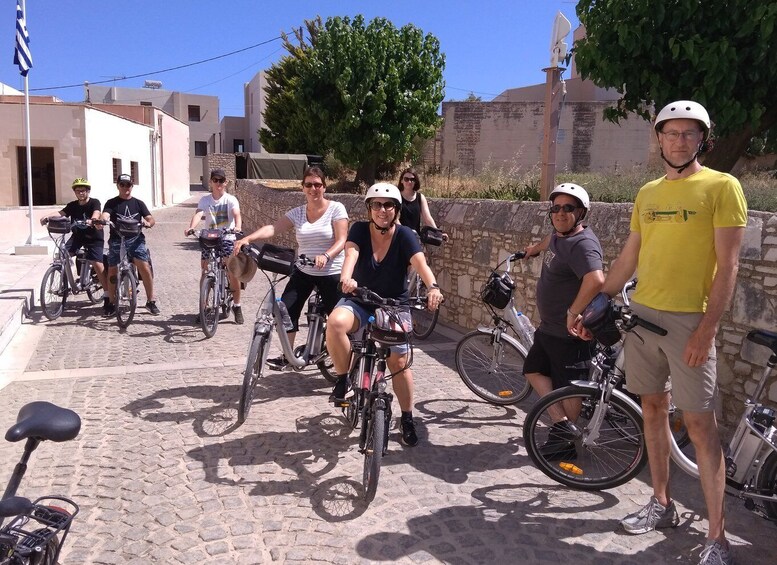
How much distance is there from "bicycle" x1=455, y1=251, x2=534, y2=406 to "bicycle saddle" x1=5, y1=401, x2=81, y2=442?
131 inches

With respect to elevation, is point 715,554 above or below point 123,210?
below

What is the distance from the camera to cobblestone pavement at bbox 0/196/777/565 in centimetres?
329

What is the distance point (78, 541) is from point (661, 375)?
294 centimetres

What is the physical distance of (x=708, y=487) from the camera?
10.1ft

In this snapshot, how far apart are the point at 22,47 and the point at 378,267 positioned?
41.6ft

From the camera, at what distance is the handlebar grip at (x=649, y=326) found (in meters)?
3.14

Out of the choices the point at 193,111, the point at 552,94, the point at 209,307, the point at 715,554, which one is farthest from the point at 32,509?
the point at 193,111

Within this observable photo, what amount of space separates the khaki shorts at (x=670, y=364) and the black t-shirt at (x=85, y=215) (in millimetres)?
7267

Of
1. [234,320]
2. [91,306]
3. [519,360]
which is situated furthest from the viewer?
[91,306]

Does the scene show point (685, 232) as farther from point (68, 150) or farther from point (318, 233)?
point (68, 150)

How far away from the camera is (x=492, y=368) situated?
18.3 ft

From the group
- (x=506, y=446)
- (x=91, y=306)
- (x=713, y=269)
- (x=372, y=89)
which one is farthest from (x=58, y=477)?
(x=372, y=89)

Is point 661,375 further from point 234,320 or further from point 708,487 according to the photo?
point 234,320

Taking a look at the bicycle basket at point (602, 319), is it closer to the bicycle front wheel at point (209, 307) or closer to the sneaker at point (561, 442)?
the sneaker at point (561, 442)
